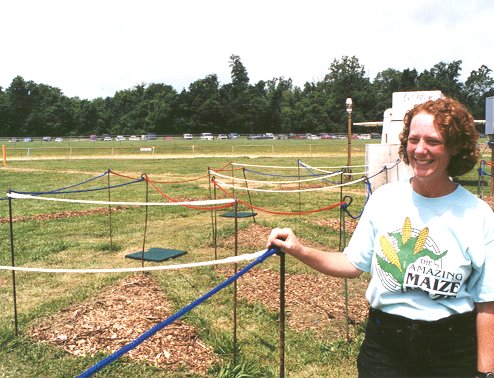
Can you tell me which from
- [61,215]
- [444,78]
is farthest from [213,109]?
[61,215]

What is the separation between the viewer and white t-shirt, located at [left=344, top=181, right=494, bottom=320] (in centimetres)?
192

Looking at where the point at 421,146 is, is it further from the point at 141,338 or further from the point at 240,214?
the point at 240,214

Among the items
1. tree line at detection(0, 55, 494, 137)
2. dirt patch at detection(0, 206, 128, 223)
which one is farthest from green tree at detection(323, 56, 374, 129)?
dirt patch at detection(0, 206, 128, 223)

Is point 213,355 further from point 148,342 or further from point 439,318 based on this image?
point 439,318

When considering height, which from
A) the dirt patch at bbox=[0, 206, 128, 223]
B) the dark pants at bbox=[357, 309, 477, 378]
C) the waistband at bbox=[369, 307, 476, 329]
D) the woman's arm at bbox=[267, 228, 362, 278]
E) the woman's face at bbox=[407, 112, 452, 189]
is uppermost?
the woman's face at bbox=[407, 112, 452, 189]

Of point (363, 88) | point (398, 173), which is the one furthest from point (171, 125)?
point (398, 173)

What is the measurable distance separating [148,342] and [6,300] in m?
2.68

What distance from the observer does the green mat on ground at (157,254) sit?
25.6ft

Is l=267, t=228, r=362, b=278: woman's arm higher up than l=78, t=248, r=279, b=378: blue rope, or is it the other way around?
l=267, t=228, r=362, b=278: woman's arm

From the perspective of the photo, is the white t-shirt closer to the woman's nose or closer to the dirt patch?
the woman's nose

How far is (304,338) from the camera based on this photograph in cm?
480

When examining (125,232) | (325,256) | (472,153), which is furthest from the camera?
(125,232)

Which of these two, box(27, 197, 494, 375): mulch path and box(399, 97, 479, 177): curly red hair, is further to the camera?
box(27, 197, 494, 375): mulch path

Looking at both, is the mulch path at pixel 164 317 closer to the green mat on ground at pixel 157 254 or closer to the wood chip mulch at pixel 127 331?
the wood chip mulch at pixel 127 331
